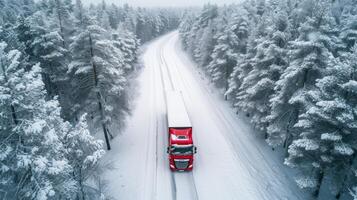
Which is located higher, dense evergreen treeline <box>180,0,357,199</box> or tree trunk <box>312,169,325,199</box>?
dense evergreen treeline <box>180,0,357,199</box>

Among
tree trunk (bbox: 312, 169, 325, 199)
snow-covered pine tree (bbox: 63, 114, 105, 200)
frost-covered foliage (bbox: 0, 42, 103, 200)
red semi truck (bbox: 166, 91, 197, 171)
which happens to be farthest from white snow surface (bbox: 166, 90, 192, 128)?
frost-covered foliage (bbox: 0, 42, 103, 200)

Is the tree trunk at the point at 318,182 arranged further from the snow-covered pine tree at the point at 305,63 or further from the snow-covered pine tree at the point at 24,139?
the snow-covered pine tree at the point at 24,139

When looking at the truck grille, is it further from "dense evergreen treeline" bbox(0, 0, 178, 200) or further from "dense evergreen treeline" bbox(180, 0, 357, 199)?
"dense evergreen treeline" bbox(180, 0, 357, 199)

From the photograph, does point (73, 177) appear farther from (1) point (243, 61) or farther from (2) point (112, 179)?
(1) point (243, 61)

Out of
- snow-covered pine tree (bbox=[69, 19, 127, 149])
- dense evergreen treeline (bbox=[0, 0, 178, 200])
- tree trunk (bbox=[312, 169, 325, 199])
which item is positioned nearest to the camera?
dense evergreen treeline (bbox=[0, 0, 178, 200])

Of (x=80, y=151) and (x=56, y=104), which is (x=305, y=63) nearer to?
(x=80, y=151)

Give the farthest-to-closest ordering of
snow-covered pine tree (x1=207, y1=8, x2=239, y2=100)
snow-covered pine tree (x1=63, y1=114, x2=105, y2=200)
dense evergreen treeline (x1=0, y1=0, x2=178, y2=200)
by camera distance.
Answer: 1. snow-covered pine tree (x1=207, y1=8, x2=239, y2=100)
2. snow-covered pine tree (x1=63, y1=114, x2=105, y2=200)
3. dense evergreen treeline (x1=0, y1=0, x2=178, y2=200)

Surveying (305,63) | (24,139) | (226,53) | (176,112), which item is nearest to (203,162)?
(176,112)
